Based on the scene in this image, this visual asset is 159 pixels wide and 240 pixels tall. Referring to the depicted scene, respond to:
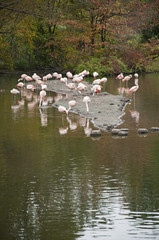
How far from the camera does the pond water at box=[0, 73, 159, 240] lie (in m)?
6.79

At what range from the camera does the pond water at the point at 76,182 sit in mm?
6785

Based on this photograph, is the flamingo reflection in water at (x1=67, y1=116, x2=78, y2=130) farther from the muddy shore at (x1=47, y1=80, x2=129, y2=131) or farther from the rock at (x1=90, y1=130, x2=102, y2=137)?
the rock at (x1=90, y1=130, x2=102, y2=137)

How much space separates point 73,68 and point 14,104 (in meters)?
18.9

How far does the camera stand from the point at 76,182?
8875mm

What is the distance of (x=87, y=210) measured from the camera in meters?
7.41

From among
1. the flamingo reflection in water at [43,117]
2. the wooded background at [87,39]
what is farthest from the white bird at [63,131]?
the wooded background at [87,39]

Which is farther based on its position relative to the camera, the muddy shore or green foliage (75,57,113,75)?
green foliage (75,57,113,75)

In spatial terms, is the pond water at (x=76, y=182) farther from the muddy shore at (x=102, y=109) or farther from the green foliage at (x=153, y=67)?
the green foliage at (x=153, y=67)

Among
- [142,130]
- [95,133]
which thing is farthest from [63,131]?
[142,130]

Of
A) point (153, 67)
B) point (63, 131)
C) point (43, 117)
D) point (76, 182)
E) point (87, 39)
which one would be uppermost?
point (87, 39)

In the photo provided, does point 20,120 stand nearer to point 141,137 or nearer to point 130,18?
point 141,137

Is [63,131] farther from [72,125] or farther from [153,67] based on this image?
[153,67]

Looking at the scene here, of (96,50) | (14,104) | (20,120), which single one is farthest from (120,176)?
(96,50)

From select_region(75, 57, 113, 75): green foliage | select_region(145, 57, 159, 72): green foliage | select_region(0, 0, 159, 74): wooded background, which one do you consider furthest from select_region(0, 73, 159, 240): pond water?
select_region(145, 57, 159, 72): green foliage
